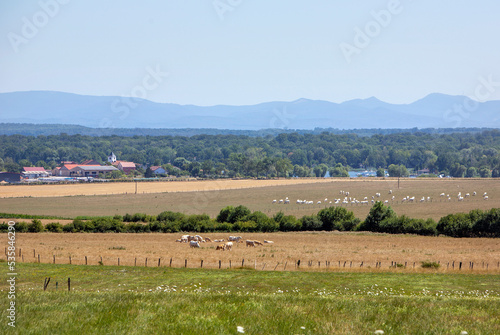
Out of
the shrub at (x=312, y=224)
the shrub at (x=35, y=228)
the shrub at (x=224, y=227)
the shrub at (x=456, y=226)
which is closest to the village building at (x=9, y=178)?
the shrub at (x=35, y=228)

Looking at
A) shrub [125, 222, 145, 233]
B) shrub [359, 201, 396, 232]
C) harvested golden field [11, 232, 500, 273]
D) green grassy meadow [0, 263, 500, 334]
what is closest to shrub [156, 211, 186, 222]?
shrub [125, 222, 145, 233]

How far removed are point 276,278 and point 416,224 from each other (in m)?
36.6

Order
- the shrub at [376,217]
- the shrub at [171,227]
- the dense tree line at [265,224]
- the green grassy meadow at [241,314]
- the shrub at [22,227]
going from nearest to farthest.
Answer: the green grassy meadow at [241,314] → the dense tree line at [265,224] → the shrub at [22,227] → the shrub at [376,217] → the shrub at [171,227]

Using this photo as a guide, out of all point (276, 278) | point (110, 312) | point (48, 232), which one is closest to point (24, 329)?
point (110, 312)

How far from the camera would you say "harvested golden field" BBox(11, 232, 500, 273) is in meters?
38.3

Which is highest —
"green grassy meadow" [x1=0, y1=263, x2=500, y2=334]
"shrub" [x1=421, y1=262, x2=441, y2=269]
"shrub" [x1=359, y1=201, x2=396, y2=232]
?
"green grassy meadow" [x1=0, y1=263, x2=500, y2=334]

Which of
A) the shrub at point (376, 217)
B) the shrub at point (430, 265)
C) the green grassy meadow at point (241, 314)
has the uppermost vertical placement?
the green grassy meadow at point (241, 314)

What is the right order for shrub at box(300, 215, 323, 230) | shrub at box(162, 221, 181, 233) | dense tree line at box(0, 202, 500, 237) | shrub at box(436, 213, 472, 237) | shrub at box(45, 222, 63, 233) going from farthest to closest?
shrub at box(300, 215, 323, 230), shrub at box(162, 221, 181, 233), shrub at box(45, 222, 63, 233), dense tree line at box(0, 202, 500, 237), shrub at box(436, 213, 472, 237)

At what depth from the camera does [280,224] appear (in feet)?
221

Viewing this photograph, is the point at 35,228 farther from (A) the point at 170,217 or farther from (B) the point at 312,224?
(B) the point at 312,224

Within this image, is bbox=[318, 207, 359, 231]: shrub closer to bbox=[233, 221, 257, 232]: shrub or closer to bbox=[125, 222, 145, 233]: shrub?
bbox=[233, 221, 257, 232]: shrub

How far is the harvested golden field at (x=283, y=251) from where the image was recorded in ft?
126

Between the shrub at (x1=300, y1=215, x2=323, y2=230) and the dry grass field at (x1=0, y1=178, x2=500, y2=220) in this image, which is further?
the dry grass field at (x1=0, y1=178, x2=500, y2=220)

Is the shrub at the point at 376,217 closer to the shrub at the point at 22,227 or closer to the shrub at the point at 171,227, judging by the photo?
the shrub at the point at 171,227
